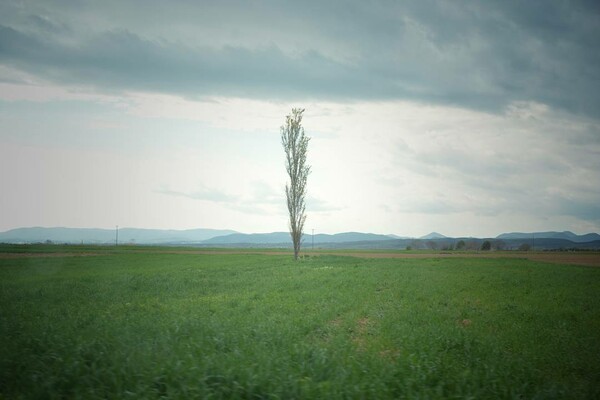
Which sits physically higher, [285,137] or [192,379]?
[285,137]

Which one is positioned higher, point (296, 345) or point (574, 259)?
point (296, 345)

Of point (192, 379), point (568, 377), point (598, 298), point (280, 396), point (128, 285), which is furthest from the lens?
point (128, 285)

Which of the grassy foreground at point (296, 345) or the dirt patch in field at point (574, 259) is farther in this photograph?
the dirt patch in field at point (574, 259)

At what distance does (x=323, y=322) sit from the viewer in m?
13.7

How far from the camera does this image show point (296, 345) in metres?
9.79

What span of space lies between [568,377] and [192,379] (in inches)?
291

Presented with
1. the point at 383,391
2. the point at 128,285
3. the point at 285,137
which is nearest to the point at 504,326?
the point at 383,391

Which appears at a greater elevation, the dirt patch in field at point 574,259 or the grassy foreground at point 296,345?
the grassy foreground at point 296,345

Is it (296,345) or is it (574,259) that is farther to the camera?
(574,259)

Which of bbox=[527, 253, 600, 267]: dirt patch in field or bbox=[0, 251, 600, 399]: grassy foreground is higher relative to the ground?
bbox=[0, 251, 600, 399]: grassy foreground

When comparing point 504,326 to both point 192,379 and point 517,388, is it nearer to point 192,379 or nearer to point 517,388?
point 517,388

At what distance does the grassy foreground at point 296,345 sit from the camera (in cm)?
719

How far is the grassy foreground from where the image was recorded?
7.19 m

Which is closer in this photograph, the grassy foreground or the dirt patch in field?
the grassy foreground
